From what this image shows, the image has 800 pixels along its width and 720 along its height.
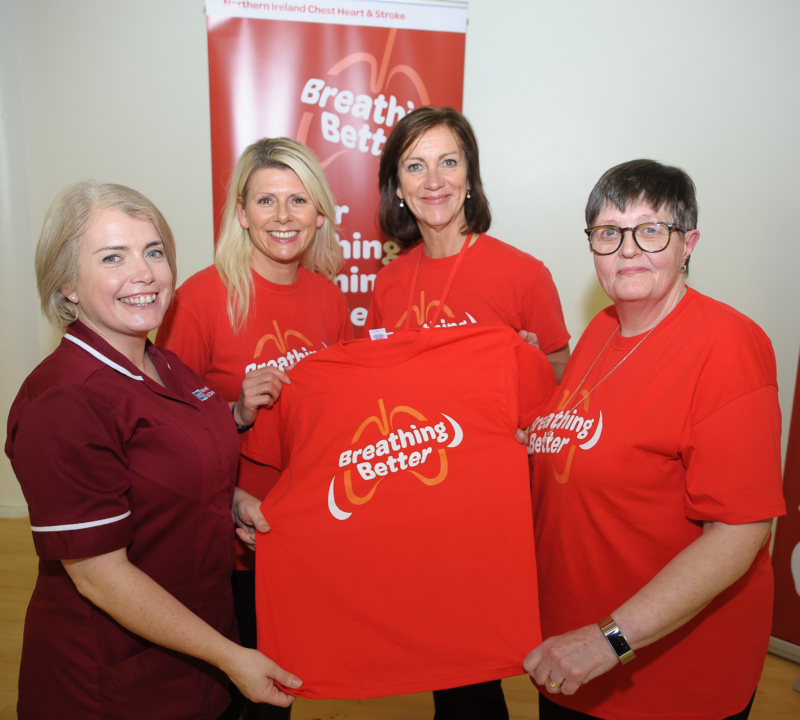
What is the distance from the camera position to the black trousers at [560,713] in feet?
4.09

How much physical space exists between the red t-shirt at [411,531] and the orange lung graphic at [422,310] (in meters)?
0.40

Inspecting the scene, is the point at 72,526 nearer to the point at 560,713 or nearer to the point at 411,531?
the point at 411,531

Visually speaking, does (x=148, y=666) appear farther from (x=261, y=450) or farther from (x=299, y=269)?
(x=299, y=269)

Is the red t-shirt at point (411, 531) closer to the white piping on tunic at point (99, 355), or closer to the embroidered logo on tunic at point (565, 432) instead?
the embroidered logo on tunic at point (565, 432)

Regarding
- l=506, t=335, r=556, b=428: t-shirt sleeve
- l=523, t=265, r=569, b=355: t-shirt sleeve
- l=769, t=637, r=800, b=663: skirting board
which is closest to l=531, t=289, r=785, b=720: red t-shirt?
l=506, t=335, r=556, b=428: t-shirt sleeve

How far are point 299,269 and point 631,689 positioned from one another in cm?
159

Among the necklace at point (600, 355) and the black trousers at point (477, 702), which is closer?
the necklace at point (600, 355)

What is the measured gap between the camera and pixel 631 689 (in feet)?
3.98

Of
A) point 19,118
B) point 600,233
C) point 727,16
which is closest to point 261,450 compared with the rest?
point 600,233

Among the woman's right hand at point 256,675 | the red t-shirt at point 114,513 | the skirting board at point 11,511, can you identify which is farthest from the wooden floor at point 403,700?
the woman's right hand at point 256,675

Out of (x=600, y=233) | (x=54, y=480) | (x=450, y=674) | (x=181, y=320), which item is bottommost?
(x=450, y=674)

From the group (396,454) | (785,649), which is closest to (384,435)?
(396,454)

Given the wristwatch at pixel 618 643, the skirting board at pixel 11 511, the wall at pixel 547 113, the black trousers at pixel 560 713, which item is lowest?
the skirting board at pixel 11 511

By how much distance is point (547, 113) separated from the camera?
2.95m
